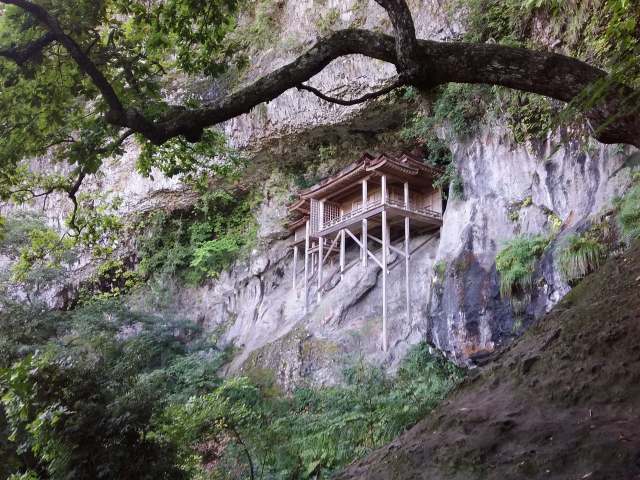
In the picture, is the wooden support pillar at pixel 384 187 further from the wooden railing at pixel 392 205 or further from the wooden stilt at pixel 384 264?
the wooden railing at pixel 392 205

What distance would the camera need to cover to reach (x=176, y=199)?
25922 millimetres

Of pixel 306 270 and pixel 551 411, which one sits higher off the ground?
pixel 306 270

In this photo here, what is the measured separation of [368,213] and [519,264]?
7655 mm

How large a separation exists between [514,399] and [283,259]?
20.7 meters

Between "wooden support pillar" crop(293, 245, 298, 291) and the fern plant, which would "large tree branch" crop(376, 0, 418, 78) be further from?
"wooden support pillar" crop(293, 245, 298, 291)

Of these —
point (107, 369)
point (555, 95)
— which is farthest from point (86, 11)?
point (555, 95)

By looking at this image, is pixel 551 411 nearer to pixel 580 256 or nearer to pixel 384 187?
pixel 580 256

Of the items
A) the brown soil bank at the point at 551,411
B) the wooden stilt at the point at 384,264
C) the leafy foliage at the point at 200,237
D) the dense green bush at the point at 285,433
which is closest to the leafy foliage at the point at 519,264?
the dense green bush at the point at 285,433

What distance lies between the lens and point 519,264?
11664mm

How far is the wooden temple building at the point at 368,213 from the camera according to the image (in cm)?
1828

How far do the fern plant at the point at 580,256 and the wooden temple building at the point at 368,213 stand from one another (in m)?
7.22

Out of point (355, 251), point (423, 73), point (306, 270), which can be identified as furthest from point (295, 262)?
point (423, 73)

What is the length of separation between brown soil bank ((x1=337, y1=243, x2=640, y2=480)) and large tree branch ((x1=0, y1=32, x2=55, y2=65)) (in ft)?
14.7

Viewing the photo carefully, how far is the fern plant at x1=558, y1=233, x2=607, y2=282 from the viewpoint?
9680 mm
